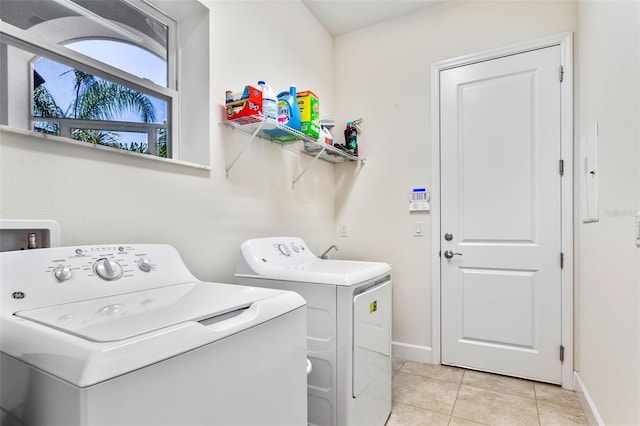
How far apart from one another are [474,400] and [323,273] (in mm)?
1356

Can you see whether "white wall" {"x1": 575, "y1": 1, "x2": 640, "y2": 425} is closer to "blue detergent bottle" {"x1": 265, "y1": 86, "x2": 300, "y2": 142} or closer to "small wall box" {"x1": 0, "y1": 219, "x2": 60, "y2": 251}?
"blue detergent bottle" {"x1": 265, "y1": 86, "x2": 300, "y2": 142}

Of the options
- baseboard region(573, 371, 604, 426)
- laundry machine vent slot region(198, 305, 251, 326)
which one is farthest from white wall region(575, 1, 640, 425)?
laundry machine vent slot region(198, 305, 251, 326)

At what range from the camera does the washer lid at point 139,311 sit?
2.26 feet

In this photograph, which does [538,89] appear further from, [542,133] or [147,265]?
[147,265]

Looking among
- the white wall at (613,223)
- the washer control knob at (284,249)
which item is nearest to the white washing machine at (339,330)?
the washer control knob at (284,249)

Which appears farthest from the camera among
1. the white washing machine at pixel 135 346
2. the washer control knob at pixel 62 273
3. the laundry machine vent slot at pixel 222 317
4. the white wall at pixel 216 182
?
the white wall at pixel 216 182

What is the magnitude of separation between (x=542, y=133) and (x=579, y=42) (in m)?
0.57

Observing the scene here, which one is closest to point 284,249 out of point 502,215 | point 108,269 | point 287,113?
point 287,113

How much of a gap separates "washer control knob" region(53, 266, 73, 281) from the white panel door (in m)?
2.31

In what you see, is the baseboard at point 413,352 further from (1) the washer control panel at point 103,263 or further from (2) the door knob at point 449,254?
(1) the washer control panel at point 103,263

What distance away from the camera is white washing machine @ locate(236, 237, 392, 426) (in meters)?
1.49

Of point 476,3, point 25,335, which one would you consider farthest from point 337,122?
point 25,335

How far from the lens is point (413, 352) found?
270cm

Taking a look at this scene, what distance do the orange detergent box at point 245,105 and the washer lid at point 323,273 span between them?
72cm
